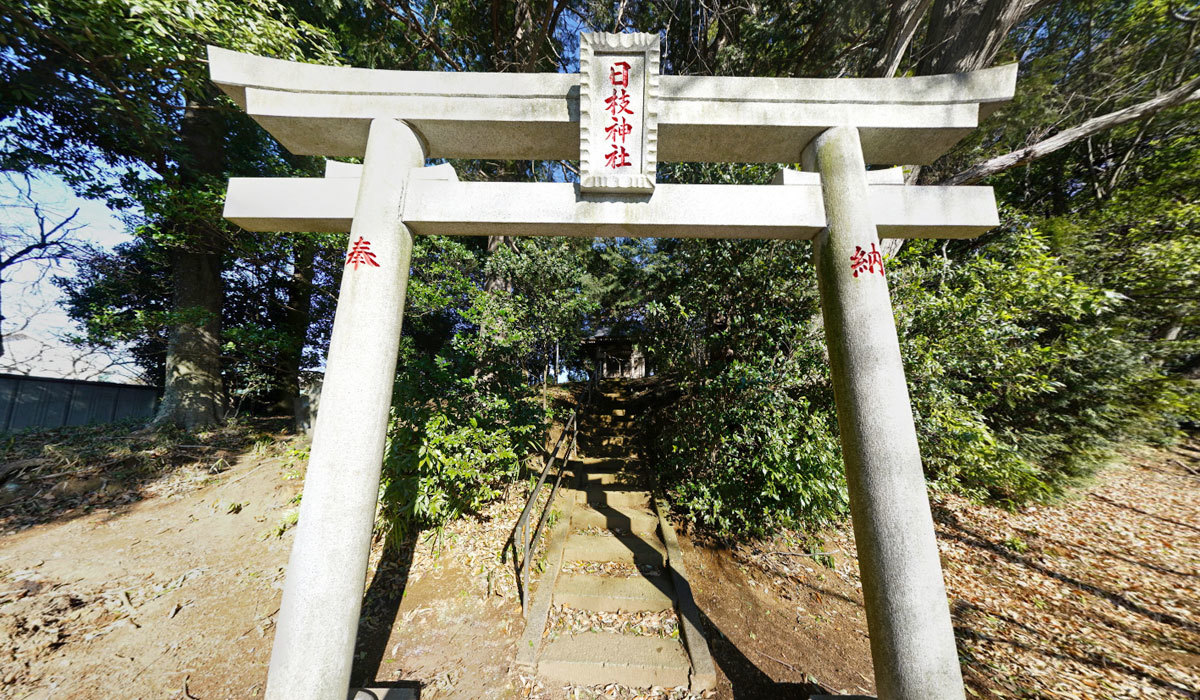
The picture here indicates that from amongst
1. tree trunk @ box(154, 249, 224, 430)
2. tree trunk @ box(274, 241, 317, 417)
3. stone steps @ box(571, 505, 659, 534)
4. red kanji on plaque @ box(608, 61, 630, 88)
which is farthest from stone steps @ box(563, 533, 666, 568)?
tree trunk @ box(154, 249, 224, 430)

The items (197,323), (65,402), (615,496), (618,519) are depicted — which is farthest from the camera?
(65,402)

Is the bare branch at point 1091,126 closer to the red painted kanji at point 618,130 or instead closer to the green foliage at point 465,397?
the red painted kanji at point 618,130

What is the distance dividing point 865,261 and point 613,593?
377cm

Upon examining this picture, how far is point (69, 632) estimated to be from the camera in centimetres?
310

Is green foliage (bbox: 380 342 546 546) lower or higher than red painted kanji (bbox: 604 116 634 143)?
lower

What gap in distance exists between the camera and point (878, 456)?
2.19 m

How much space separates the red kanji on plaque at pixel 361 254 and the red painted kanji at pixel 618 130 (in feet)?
6.05

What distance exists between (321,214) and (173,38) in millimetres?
4711

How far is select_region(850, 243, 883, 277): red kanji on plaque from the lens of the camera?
2.39 meters

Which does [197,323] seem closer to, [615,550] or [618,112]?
[615,550]

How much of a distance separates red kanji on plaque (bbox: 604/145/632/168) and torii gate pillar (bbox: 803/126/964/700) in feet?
4.78

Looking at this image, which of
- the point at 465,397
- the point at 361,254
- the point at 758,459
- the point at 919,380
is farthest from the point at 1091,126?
the point at 465,397

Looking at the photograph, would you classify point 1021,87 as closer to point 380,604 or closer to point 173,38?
point 380,604

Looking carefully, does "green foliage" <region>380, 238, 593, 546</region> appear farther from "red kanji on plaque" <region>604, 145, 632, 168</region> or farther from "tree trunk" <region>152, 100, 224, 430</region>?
"tree trunk" <region>152, 100, 224, 430</region>
